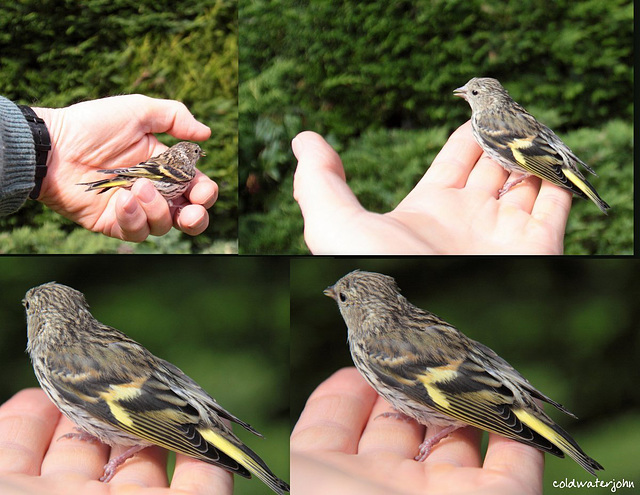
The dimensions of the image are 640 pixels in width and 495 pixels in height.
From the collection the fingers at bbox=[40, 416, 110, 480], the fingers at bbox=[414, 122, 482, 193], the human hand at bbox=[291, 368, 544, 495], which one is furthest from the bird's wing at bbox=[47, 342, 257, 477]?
the fingers at bbox=[414, 122, 482, 193]

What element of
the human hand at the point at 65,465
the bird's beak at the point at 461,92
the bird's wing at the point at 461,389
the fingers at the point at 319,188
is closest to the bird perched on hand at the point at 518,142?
the bird's beak at the point at 461,92

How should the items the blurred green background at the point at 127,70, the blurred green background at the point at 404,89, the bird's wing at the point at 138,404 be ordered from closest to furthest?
the bird's wing at the point at 138,404
the blurred green background at the point at 404,89
the blurred green background at the point at 127,70

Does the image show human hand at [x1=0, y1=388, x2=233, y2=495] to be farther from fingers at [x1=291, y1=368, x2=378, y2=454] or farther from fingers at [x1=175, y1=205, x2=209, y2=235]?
fingers at [x1=175, y1=205, x2=209, y2=235]

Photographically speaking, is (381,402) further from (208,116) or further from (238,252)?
(208,116)

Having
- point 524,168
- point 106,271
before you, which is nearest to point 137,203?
point 106,271

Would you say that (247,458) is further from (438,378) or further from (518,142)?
(518,142)

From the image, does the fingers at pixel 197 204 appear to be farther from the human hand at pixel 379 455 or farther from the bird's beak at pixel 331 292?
the human hand at pixel 379 455

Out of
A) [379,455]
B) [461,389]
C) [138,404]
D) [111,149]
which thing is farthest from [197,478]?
[111,149]
